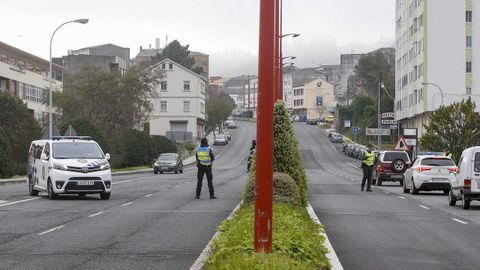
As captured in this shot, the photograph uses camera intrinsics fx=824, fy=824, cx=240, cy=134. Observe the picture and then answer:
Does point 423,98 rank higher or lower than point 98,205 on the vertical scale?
higher

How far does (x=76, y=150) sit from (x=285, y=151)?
8.88m

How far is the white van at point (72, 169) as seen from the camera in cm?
2378

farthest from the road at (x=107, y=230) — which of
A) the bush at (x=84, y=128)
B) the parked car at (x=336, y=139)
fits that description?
the parked car at (x=336, y=139)

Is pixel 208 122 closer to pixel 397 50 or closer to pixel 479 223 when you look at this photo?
pixel 397 50

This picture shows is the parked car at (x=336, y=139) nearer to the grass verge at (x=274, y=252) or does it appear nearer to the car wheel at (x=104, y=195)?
the car wheel at (x=104, y=195)

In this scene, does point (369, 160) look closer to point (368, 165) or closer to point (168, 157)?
A: point (368, 165)

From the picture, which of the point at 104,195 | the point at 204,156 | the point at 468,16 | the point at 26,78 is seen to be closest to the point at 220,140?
the point at 26,78

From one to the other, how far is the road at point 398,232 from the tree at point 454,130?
25.9m

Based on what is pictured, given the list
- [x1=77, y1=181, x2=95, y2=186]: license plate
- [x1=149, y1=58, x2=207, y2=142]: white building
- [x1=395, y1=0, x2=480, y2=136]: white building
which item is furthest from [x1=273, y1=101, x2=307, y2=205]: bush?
[x1=149, y1=58, x2=207, y2=142]: white building

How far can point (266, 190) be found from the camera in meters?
7.67

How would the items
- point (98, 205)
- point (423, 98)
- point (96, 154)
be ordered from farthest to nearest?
point (423, 98), point (96, 154), point (98, 205)

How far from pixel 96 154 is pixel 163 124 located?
92.9m

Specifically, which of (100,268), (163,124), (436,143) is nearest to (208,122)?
(163,124)

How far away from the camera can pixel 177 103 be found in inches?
4631
